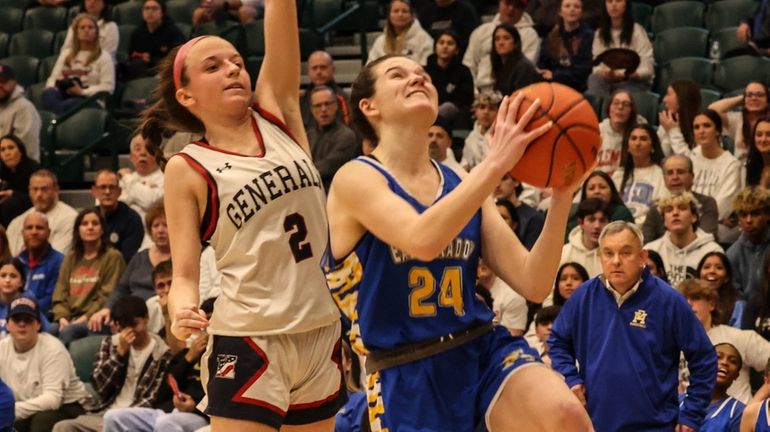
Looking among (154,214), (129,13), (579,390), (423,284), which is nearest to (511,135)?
(423,284)

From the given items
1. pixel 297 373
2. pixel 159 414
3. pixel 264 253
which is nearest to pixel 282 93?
pixel 264 253

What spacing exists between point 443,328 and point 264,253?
2.32 ft

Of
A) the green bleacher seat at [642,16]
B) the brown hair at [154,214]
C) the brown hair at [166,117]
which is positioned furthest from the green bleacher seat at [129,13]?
the brown hair at [166,117]

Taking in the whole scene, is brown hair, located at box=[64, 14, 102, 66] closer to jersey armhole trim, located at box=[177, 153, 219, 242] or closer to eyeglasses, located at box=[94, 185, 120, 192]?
eyeglasses, located at box=[94, 185, 120, 192]

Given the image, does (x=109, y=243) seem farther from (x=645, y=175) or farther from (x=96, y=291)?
(x=645, y=175)

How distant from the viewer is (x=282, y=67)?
15.1 feet

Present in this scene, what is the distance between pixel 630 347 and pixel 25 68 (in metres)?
9.61

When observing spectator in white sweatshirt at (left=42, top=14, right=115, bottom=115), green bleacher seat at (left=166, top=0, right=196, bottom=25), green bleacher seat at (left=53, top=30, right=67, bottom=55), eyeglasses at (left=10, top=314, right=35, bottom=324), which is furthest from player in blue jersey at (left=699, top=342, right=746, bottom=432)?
green bleacher seat at (left=53, top=30, right=67, bottom=55)

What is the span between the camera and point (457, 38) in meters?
11.8

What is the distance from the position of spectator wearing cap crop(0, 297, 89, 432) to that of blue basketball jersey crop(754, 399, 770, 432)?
15.8 ft

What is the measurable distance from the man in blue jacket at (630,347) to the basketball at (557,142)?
9.22 feet

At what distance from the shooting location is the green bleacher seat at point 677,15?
12.2 m

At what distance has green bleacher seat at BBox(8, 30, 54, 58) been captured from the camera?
14.6 meters

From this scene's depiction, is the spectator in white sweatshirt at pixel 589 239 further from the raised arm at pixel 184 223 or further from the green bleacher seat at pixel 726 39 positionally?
the raised arm at pixel 184 223
